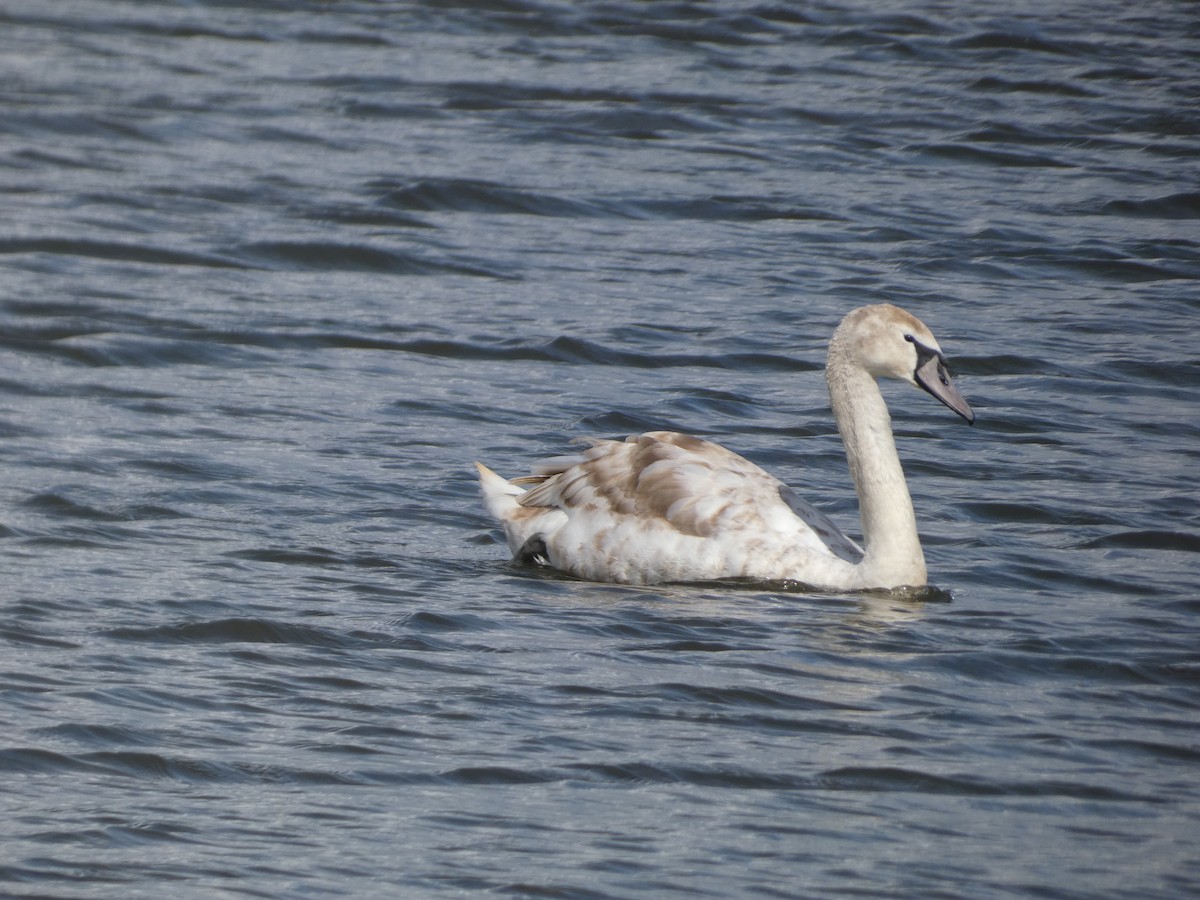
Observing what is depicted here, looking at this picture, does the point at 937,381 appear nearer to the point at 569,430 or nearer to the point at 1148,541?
the point at 1148,541

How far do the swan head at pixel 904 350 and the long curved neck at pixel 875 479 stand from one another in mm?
124

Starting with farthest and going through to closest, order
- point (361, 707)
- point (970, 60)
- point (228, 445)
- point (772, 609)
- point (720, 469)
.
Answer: point (970, 60)
point (228, 445)
point (720, 469)
point (772, 609)
point (361, 707)

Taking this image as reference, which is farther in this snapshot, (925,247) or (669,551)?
(925,247)

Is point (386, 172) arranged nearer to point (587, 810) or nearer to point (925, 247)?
point (925, 247)

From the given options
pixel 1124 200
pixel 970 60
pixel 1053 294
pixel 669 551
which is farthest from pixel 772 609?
pixel 970 60

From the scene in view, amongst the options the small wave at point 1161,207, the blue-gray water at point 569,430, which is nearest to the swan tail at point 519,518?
the blue-gray water at point 569,430

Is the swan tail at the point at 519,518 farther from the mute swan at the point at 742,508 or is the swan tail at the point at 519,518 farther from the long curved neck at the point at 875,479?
the long curved neck at the point at 875,479

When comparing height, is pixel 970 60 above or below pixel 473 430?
above

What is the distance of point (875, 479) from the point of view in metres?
Answer: 9.05

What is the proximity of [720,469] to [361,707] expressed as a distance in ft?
8.24

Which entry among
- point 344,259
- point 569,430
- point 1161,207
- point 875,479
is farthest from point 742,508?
point 1161,207

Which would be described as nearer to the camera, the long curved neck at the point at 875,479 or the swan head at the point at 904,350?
the long curved neck at the point at 875,479

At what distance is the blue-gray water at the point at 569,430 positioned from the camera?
6199 millimetres

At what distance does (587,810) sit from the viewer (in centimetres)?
623
